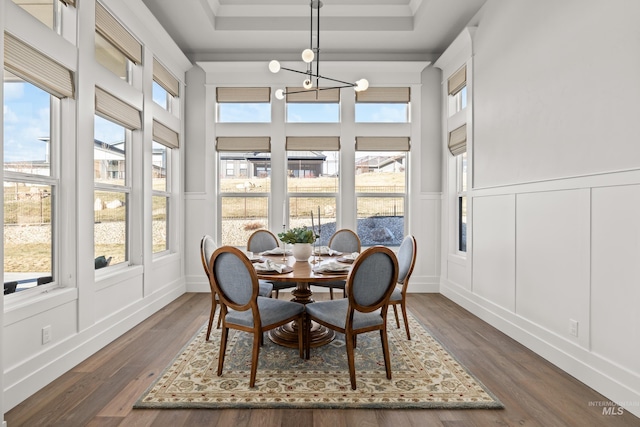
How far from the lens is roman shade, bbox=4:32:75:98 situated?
1.97 meters

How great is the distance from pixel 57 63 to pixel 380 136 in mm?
3562

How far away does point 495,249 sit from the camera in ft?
11.0

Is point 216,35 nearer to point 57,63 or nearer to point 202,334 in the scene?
point 57,63

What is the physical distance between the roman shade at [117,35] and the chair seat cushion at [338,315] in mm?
2866

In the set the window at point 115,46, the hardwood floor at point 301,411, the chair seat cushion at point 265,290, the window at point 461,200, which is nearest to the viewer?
the hardwood floor at point 301,411

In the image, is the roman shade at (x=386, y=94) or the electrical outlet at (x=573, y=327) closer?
the electrical outlet at (x=573, y=327)

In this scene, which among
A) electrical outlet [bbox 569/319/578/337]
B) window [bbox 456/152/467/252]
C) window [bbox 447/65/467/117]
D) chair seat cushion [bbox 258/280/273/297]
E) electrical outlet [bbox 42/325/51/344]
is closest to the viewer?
electrical outlet [bbox 42/325/51/344]

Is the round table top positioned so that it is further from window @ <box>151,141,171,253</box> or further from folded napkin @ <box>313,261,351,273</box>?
window @ <box>151,141,171,253</box>

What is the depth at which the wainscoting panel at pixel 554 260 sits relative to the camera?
2.30 m

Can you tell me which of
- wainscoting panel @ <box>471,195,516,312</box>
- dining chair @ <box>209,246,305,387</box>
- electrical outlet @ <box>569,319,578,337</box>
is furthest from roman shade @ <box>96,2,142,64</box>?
electrical outlet @ <box>569,319,578,337</box>

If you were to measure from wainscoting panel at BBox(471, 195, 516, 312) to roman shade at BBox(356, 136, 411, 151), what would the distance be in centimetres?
134

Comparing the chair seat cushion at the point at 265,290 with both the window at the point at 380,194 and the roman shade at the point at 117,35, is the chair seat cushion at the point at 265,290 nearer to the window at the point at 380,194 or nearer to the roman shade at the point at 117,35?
the window at the point at 380,194

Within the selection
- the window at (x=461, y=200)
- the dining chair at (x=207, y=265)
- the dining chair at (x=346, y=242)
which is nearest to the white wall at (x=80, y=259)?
the dining chair at (x=207, y=265)

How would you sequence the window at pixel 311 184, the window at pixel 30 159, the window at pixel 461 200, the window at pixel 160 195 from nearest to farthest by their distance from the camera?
the window at pixel 30 159
the window at pixel 160 195
the window at pixel 461 200
the window at pixel 311 184
